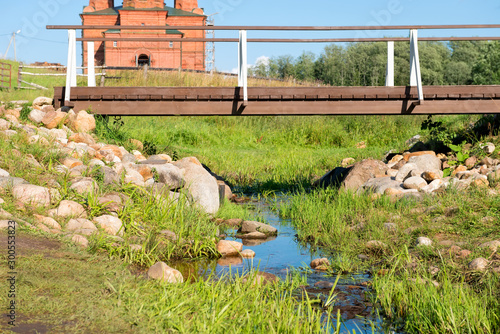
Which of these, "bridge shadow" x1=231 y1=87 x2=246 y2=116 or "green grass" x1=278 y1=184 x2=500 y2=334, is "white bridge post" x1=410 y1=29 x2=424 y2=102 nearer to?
"green grass" x1=278 y1=184 x2=500 y2=334

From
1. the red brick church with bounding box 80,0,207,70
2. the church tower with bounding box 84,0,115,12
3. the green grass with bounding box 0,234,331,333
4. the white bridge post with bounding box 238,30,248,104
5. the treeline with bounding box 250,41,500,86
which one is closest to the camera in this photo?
the green grass with bounding box 0,234,331,333

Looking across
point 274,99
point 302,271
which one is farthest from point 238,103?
point 302,271

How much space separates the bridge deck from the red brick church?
88.2 feet

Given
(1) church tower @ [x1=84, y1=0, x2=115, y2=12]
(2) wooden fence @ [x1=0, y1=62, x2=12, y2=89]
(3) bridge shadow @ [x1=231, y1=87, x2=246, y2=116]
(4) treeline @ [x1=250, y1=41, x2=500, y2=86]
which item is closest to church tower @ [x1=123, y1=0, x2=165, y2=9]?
(1) church tower @ [x1=84, y1=0, x2=115, y2=12]

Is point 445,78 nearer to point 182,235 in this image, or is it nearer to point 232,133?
point 232,133

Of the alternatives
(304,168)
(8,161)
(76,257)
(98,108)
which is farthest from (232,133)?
(76,257)

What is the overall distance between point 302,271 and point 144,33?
38089 mm

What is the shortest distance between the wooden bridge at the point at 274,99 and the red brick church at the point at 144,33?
26.9 m

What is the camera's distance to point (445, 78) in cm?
4028

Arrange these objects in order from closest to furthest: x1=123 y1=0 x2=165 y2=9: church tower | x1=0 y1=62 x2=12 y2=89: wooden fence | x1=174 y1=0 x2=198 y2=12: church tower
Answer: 1. x1=0 y1=62 x2=12 y2=89: wooden fence
2. x1=123 y1=0 x2=165 y2=9: church tower
3. x1=174 y1=0 x2=198 y2=12: church tower

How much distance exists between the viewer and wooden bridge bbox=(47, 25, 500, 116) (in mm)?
9875

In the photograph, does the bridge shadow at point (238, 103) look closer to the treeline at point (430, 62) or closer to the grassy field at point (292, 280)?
the grassy field at point (292, 280)

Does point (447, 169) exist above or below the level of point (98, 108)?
below

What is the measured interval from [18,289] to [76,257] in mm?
1215
